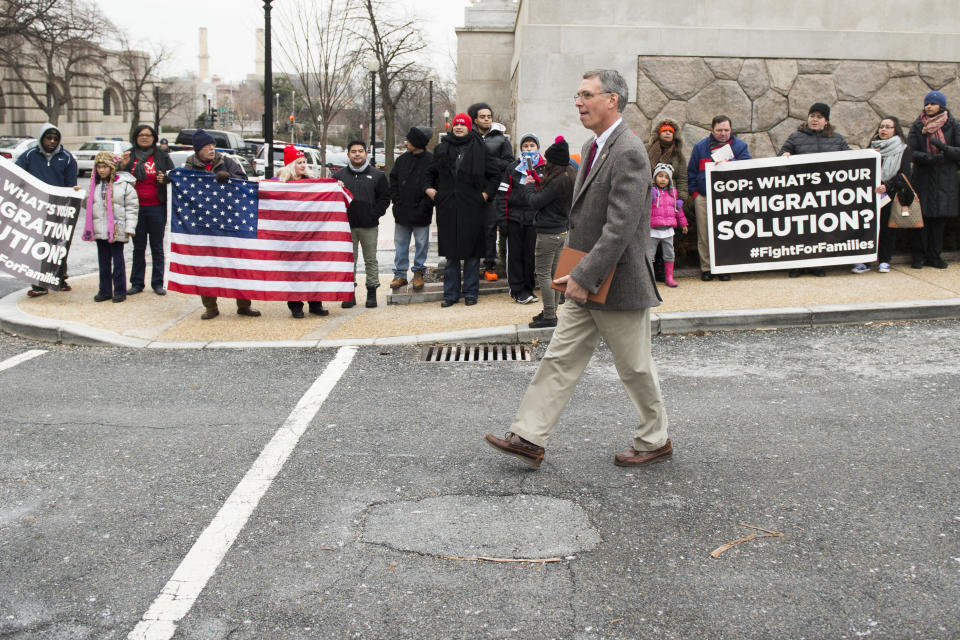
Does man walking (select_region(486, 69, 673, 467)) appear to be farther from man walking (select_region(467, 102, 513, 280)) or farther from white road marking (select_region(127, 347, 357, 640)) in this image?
man walking (select_region(467, 102, 513, 280))

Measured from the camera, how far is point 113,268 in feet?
31.4

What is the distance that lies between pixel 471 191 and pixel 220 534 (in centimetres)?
540

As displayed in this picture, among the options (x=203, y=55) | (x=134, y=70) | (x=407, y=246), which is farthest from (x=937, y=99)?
(x=203, y=55)

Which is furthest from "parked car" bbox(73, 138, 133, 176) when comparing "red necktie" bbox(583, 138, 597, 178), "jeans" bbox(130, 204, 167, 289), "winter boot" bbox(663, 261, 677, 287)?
"red necktie" bbox(583, 138, 597, 178)

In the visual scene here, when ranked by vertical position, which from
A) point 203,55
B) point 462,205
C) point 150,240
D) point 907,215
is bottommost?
point 150,240

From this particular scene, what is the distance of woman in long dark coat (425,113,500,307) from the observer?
8734 millimetres

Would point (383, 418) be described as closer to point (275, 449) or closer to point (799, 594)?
point (275, 449)

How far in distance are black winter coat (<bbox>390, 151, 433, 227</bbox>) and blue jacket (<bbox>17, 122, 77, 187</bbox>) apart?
3.60m

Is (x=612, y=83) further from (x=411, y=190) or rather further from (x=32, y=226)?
(x=32, y=226)

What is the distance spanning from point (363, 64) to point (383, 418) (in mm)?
27025

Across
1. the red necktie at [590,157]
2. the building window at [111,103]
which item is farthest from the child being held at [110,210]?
the building window at [111,103]

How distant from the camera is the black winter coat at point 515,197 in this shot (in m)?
8.59

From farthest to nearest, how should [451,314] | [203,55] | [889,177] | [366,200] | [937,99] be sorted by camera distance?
[203,55], [889,177], [937,99], [366,200], [451,314]

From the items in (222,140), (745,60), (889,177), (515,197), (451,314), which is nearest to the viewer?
(515,197)
